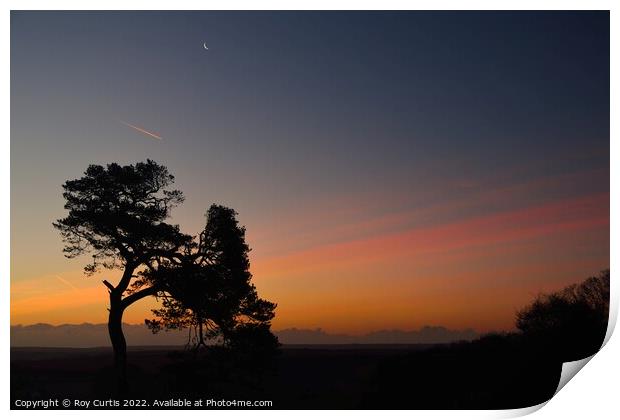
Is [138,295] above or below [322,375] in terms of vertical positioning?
above

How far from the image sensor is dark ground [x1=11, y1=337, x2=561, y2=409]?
1368 centimetres

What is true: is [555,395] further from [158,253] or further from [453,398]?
[158,253]

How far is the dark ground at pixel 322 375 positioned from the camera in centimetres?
1368

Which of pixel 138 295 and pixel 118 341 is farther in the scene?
pixel 138 295

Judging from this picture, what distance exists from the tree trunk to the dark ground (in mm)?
104

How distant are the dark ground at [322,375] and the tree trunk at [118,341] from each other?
4.1 inches

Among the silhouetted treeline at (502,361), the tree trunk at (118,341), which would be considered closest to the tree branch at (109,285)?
the tree trunk at (118,341)

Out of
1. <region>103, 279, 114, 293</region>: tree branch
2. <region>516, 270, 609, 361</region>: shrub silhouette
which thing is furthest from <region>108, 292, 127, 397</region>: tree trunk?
<region>516, 270, 609, 361</region>: shrub silhouette

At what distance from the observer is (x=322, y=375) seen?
14.0m

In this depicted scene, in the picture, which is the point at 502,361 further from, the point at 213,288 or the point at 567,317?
the point at 213,288

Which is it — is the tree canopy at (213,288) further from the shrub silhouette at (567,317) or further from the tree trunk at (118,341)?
the shrub silhouette at (567,317)

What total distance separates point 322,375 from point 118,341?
2978 mm

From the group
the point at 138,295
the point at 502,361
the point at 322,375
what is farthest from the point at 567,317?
the point at 138,295

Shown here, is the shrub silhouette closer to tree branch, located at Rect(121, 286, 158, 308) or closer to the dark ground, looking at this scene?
the dark ground
